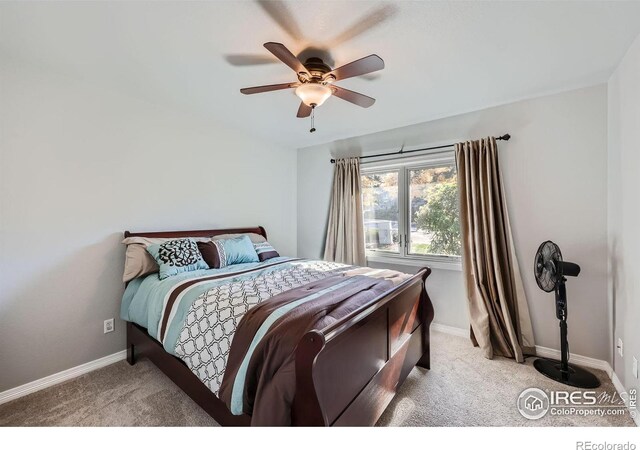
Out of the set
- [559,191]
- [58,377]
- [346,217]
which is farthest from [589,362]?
[58,377]

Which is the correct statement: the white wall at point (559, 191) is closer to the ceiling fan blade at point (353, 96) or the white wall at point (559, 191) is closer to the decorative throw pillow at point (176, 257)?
the ceiling fan blade at point (353, 96)

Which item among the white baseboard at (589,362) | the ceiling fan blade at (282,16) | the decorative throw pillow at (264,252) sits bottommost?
the white baseboard at (589,362)

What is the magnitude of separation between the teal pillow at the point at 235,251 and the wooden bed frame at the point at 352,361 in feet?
2.97

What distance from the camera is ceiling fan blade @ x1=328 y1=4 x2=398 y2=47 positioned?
5.10 ft

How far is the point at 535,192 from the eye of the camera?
259 cm

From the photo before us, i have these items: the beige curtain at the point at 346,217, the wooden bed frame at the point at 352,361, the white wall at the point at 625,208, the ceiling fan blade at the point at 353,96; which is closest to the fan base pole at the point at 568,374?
the white wall at the point at 625,208

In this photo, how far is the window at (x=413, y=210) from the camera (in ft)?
10.4

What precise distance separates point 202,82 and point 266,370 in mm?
2315

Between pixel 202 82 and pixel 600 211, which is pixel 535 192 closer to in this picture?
pixel 600 211

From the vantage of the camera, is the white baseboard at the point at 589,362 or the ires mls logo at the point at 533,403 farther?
the white baseboard at the point at 589,362

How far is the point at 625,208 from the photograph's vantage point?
194 cm

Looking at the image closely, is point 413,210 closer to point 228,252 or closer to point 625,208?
point 625,208

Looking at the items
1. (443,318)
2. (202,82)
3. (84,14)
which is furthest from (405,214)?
(84,14)

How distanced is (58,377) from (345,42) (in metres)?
3.31
